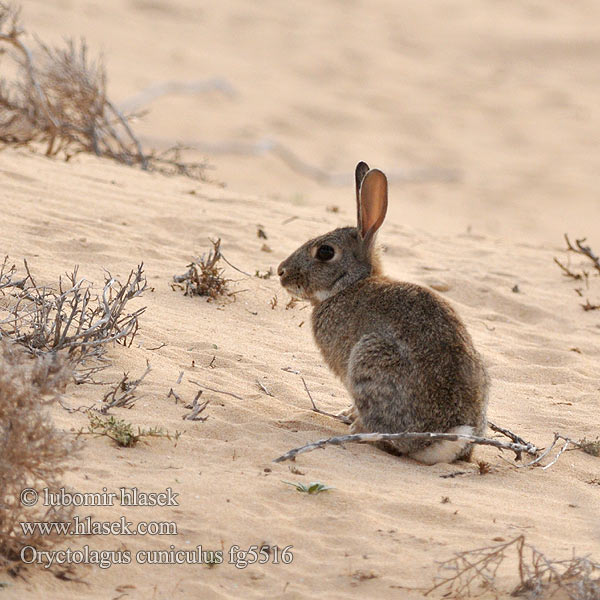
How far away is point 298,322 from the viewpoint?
24.8 feet

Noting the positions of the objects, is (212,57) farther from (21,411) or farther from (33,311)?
(21,411)

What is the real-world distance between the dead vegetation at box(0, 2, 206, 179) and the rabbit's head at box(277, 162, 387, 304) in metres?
5.03

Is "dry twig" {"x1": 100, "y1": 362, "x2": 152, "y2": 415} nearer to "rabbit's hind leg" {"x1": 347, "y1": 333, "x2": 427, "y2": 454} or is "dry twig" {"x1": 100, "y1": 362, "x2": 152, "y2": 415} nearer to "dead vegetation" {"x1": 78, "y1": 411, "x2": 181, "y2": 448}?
"dead vegetation" {"x1": 78, "y1": 411, "x2": 181, "y2": 448}

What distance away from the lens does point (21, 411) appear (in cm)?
367

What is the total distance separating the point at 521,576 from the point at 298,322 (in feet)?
13.2

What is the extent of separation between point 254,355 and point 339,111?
1657cm

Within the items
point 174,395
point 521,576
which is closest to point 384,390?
point 174,395

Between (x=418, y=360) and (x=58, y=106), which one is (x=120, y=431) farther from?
(x=58, y=106)

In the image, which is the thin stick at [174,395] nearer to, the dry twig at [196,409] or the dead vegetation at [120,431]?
the dry twig at [196,409]

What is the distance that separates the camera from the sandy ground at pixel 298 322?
404cm

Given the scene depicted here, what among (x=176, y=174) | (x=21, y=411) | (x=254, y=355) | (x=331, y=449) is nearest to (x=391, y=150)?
(x=176, y=174)

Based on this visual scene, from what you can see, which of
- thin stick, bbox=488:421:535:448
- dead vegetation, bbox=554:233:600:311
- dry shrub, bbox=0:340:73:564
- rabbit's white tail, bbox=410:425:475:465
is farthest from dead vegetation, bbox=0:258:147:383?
dead vegetation, bbox=554:233:600:311

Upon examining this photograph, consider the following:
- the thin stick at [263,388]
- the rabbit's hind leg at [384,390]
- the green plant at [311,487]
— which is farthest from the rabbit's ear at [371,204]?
the green plant at [311,487]

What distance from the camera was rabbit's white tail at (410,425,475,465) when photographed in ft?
17.0
